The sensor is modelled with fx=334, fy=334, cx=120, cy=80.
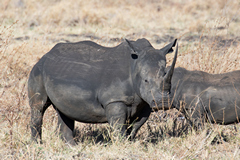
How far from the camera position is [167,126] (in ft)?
18.7

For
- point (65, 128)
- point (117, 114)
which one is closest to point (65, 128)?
point (65, 128)

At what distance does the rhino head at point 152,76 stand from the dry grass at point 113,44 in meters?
0.70

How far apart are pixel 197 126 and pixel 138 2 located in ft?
46.7

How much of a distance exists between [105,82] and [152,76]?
0.62 meters

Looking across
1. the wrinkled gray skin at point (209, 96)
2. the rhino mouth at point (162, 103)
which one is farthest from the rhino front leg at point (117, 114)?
the wrinkled gray skin at point (209, 96)

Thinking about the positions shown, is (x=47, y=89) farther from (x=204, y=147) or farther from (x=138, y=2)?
(x=138, y=2)

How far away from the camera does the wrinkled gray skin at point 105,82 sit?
3.92 metres

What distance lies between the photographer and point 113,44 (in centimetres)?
776

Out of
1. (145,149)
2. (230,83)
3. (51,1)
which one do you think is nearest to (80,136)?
(145,149)

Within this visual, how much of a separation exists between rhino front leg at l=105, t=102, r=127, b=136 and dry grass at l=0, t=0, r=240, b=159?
0.19 meters

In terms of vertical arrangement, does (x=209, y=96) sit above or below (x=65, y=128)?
above

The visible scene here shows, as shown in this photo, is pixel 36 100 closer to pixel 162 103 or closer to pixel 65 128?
pixel 65 128

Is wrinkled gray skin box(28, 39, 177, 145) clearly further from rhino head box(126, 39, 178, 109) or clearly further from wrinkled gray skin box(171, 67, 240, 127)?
wrinkled gray skin box(171, 67, 240, 127)

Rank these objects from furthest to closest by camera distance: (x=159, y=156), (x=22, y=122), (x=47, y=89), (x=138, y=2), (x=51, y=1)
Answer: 1. (x=138, y=2)
2. (x=51, y=1)
3. (x=22, y=122)
4. (x=47, y=89)
5. (x=159, y=156)
